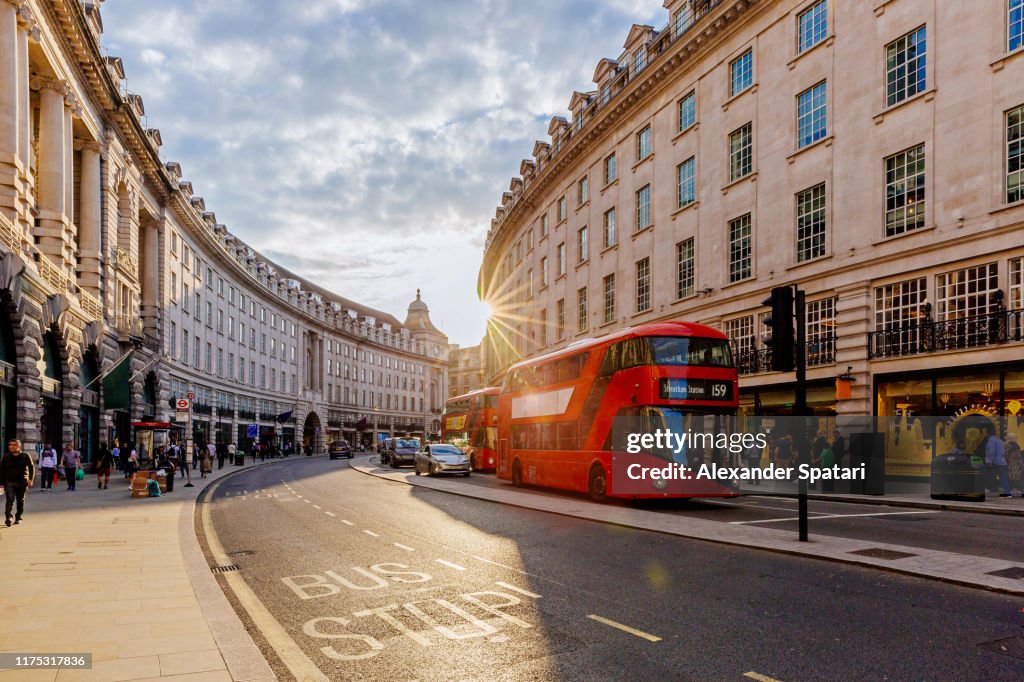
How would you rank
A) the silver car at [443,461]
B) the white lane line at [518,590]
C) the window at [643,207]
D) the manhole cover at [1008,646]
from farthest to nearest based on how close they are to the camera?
1. the window at [643,207]
2. the silver car at [443,461]
3. the white lane line at [518,590]
4. the manhole cover at [1008,646]

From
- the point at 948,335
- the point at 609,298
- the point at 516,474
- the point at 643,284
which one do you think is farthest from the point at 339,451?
the point at 948,335

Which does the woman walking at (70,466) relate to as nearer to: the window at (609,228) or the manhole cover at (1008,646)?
the window at (609,228)

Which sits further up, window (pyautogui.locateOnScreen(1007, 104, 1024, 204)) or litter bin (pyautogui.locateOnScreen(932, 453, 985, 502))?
window (pyautogui.locateOnScreen(1007, 104, 1024, 204))

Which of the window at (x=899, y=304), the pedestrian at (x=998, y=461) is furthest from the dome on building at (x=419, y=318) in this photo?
the pedestrian at (x=998, y=461)

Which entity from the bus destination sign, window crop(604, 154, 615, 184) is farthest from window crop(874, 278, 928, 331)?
window crop(604, 154, 615, 184)

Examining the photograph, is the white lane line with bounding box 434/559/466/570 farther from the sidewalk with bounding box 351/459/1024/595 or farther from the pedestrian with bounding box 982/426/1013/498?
the pedestrian with bounding box 982/426/1013/498

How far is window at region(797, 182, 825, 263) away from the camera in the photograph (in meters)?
28.6

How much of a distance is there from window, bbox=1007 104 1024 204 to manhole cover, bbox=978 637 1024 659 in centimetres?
1954

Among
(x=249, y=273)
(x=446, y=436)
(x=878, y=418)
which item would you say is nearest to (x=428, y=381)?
(x=249, y=273)

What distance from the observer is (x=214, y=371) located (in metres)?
65.4

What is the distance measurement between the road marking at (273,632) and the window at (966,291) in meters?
22.0

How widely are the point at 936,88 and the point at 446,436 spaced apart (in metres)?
32.2

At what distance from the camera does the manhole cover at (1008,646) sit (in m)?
6.29

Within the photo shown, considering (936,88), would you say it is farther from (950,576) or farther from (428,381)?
(428,381)
